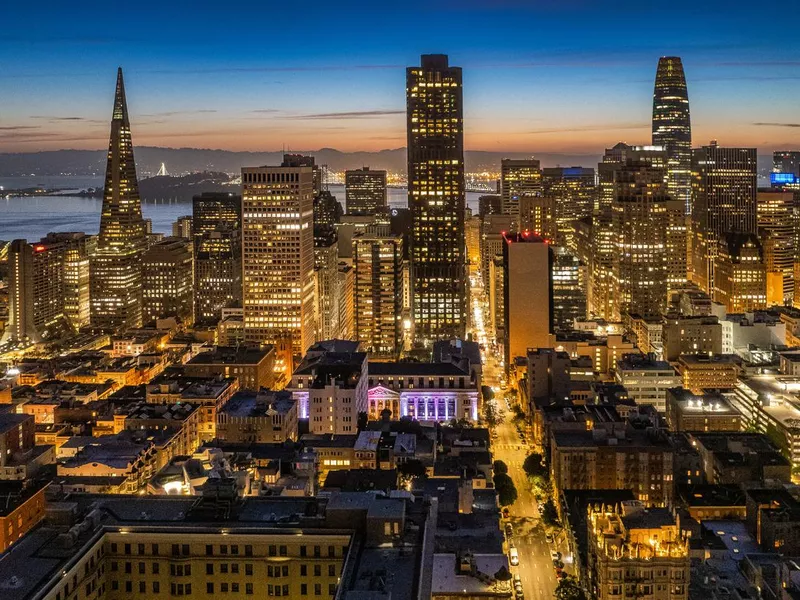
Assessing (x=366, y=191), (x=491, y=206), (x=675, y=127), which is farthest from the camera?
(x=491, y=206)

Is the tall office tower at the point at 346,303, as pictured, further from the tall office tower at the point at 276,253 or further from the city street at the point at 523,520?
the city street at the point at 523,520

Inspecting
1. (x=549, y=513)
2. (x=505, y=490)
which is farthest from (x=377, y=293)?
(x=549, y=513)

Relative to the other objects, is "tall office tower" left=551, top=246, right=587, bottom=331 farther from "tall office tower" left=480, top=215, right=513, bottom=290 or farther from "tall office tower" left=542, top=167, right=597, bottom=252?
"tall office tower" left=542, top=167, right=597, bottom=252

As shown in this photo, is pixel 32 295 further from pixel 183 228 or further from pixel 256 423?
pixel 183 228

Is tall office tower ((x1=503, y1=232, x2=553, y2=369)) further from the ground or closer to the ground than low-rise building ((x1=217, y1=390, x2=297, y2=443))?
further from the ground

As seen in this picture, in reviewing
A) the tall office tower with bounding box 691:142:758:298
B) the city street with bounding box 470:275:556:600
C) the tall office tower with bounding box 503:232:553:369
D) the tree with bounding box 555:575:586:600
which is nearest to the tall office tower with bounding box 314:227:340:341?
the city street with bounding box 470:275:556:600

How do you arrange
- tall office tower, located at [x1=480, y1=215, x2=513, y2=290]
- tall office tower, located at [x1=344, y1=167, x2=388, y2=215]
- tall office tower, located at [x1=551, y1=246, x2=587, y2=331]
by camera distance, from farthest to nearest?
tall office tower, located at [x1=344, y1=167, x2=388, y2=215]
tall office tower, located at [x1=480, y1=215, x2=513, y2=290]
tall office tower, located at [x1=551, y1=246, x2=587, y2=331]
